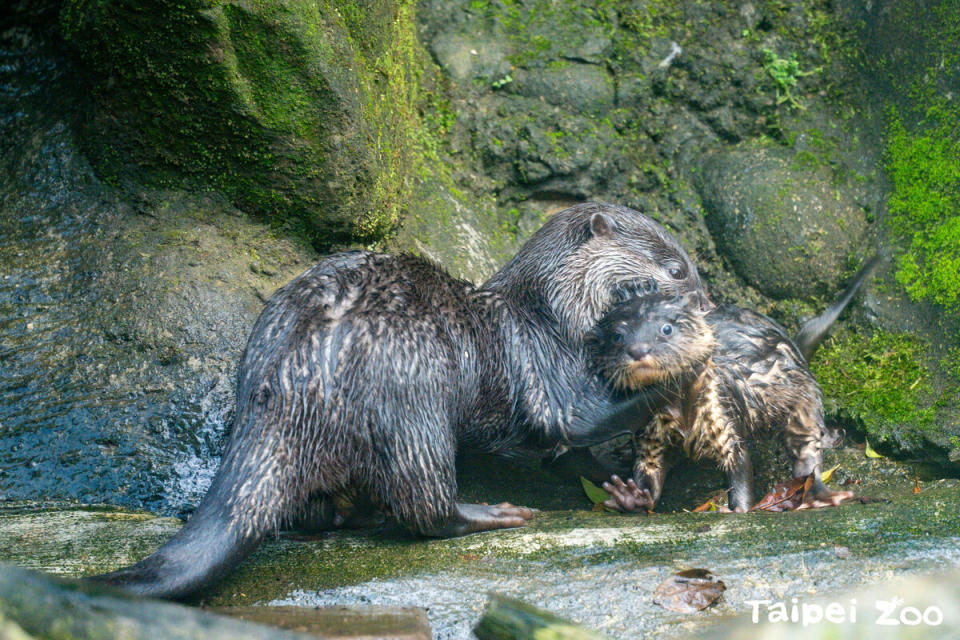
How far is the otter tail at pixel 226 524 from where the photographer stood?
7.47 feet

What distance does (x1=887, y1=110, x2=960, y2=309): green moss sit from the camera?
4059mm

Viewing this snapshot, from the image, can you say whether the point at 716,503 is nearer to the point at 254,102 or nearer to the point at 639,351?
the point at 639,351

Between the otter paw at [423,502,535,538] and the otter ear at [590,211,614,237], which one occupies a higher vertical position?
the otter ear at [590,211,614,237]

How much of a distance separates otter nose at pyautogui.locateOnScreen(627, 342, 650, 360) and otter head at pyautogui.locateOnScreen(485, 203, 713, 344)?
0.31m

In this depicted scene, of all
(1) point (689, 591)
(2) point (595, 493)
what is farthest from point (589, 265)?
(1) point (689, 591)

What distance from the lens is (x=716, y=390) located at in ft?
12.2

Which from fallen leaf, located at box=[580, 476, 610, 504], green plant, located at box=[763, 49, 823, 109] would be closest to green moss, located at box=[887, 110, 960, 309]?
green plant, located at box=[763, 49, 823, 109]

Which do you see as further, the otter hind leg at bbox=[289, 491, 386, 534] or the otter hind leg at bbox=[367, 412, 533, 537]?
the otter hind leg at bbox=[289, 491, 386, 534]

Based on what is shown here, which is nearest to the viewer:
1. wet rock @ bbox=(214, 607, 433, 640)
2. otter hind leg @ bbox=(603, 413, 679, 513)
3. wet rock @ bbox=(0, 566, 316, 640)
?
wet rock @ bbox=(0, 566, 316, 640)

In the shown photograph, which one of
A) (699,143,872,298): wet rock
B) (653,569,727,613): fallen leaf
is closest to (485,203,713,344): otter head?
(699,143,872,298): wet rock

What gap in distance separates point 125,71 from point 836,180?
358 cm

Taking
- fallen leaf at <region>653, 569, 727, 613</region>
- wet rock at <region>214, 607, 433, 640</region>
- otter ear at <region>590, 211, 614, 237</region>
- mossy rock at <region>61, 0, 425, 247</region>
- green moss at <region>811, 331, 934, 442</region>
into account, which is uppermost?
mossy rock at <region>61, 0, 425, 247</region>

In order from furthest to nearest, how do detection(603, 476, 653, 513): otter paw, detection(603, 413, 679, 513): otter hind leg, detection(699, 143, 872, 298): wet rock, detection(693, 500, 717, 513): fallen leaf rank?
detection(699, 143, 872, 298): wet rock
detection(693, 500, 717, 513): fallen leaf
detection(603, 413, 679, 513): otter hind leg
detection(603, 476, 653, 513): otter paw

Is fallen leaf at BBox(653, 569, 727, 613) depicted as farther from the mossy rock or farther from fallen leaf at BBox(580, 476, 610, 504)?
the mossy rock
